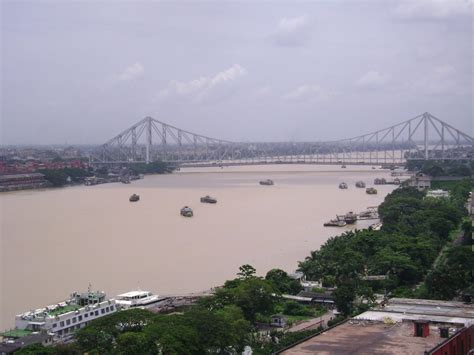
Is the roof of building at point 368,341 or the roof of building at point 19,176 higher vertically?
the roof of building at point 19,176

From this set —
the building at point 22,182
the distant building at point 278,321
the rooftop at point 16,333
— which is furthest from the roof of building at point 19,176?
the distant building at point 278,321

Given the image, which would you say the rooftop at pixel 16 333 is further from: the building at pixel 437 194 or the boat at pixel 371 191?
the boat at pixel 371 191

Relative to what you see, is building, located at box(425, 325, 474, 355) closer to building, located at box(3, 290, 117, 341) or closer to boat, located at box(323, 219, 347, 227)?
building, located at box(3, 290, 117, 341)

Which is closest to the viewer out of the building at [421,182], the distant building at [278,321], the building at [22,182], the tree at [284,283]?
the distant building at [278,321]

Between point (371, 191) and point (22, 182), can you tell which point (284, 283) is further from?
point (22, 182)

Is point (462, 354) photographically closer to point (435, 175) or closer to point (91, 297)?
point (91, 297)

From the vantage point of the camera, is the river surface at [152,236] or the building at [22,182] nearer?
the river surface at [152,236]

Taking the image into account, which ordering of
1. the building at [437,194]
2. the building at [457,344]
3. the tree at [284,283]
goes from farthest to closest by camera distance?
the building at [437,194]
the tree at [284,283]
the building at [457,344]

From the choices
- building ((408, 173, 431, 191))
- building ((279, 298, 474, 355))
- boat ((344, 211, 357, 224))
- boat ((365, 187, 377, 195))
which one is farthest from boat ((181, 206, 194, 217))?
building ((279, 298, 474, 355))
